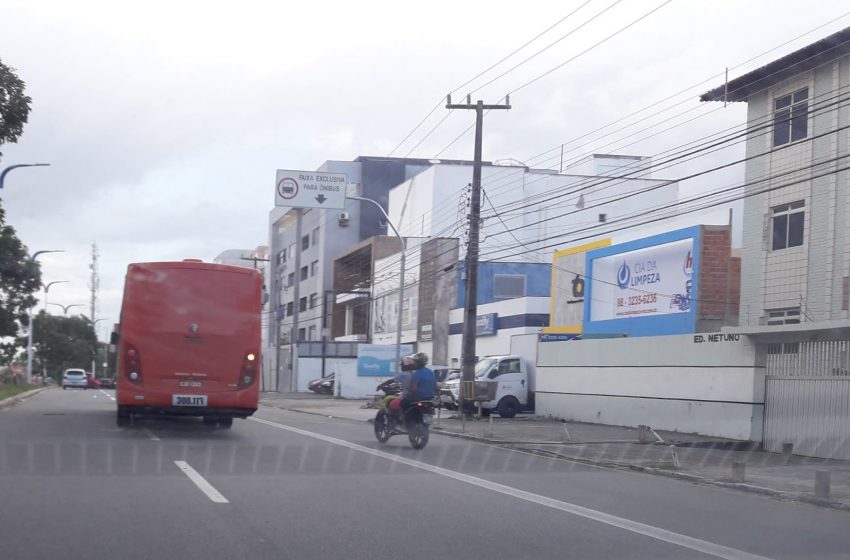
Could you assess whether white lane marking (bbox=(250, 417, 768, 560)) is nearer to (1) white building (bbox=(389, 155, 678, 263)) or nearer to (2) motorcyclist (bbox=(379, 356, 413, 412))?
(2) motorcyclist (bbox=(379, 356, 413, 412))

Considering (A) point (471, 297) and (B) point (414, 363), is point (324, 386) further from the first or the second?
(B) point (414, 363)

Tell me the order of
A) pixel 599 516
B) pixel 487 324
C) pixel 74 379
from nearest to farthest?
pixel 599 516, pixel 487 324, pixel 74 379

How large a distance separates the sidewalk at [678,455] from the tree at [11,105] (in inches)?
409

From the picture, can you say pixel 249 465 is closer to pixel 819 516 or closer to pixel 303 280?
pixel 819 516

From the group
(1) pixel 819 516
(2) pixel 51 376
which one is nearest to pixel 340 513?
(1) pixel 819 516

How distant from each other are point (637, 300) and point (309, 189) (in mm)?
11770

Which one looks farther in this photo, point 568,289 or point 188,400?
point 568,289

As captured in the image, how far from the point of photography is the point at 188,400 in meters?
17.9

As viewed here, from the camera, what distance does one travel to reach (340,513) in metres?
9.72

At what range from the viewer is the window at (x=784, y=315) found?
1040 inches

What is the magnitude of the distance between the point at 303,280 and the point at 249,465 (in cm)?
6575

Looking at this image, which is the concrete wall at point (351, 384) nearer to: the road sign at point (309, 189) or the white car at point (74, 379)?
the road sign at point (309, 189)

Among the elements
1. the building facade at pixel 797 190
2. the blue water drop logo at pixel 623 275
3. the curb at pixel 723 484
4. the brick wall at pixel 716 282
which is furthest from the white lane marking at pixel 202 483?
the blue water drop logo at pixel 623 275

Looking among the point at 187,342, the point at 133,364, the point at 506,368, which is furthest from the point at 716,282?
the point at 133,364
